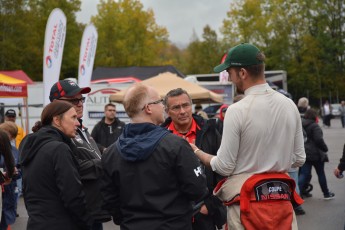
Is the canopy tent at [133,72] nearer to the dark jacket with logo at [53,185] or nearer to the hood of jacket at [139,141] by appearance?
the dark jacket with logo at [53,185]

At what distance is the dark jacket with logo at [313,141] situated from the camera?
34.0 ft

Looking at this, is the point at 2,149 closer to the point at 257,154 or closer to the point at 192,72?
the point at 257,154

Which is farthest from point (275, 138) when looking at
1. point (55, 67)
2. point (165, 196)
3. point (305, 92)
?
point (305, 92)

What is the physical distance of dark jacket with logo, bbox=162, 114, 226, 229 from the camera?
4688 mm

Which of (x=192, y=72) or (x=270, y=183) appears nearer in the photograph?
(x=270, y=183)

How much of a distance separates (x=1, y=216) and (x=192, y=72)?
5602cm

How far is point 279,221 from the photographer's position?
12.2 ft

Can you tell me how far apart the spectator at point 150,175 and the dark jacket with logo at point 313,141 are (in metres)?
7.17

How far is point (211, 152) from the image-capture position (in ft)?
15.7

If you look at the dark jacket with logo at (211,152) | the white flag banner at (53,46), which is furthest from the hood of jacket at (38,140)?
Answer: the white flag banner at (53,46)

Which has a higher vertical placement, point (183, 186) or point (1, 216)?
point (183, 186)

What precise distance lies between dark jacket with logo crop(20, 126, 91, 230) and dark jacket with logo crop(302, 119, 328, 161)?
7.08 metres

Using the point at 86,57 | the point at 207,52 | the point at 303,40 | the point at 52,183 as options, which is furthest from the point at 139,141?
the point at 207,52

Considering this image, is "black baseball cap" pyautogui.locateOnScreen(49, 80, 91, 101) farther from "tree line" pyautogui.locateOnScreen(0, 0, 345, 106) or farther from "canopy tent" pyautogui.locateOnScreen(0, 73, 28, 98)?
"tree line" pyautogui.locateOnScreen(0, 0, 345, 106)
